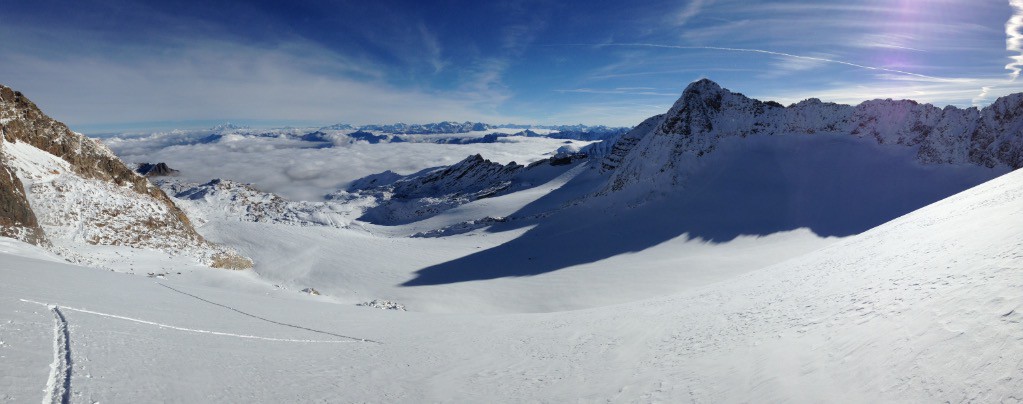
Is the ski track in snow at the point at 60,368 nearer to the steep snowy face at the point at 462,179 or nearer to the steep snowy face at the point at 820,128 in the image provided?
the steep snowy face at the point at 820,128

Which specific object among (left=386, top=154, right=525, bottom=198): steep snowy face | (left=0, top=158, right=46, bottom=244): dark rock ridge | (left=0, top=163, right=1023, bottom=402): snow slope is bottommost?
(left=0, top=163, right=1023, bottom=402): snow slope

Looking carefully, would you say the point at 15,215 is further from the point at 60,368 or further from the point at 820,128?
the point at 820,128

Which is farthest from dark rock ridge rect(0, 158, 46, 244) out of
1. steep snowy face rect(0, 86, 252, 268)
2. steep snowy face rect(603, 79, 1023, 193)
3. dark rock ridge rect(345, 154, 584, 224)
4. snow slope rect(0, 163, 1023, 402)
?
dark rock ridge rect(345, 154, 584, 224)

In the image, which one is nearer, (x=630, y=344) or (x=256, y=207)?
(x=630, y=344)

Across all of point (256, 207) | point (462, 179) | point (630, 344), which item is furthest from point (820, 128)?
point (462, 179)

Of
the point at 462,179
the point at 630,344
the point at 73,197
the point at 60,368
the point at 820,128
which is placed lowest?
the point at 630,344

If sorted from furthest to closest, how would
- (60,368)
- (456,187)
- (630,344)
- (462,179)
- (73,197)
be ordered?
(462,179) < (456,187) < (73,197) < (630,344) < (60,368)

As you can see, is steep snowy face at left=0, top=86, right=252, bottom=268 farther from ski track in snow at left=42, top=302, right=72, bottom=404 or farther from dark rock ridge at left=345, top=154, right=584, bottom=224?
dark rock ridge at left=345, top=154, right=584, bottom=224
